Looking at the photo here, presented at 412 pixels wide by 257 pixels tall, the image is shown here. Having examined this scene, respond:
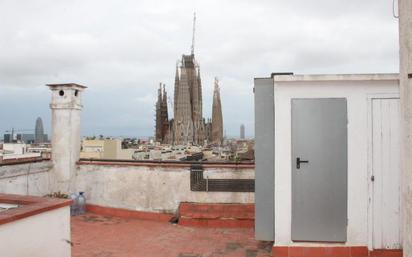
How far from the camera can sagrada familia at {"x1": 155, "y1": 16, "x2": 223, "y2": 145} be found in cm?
13150

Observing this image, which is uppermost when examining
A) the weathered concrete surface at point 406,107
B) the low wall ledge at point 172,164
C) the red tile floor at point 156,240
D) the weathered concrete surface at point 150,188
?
the weathered concrete surface at point 406,107

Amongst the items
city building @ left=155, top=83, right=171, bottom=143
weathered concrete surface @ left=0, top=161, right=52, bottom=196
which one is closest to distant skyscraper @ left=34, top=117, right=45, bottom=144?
→ city building @ left=155, top=83, right=171, bottom=143

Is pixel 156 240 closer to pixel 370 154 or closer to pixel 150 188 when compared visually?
pixel 150 188

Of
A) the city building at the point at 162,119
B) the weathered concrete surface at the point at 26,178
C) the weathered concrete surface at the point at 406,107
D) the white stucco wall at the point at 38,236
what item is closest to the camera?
the weathered concrete surface at the point at 406,107

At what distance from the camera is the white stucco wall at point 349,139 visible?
15.7 feet

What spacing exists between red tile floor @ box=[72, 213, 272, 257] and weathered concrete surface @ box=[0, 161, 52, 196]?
120 centimetres

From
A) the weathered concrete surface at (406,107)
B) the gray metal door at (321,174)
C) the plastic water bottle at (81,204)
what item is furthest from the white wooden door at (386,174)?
the plastic water bottle at (81,204)

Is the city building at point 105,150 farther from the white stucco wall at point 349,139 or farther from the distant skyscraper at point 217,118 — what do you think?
the distant skyscraper at point 217,118

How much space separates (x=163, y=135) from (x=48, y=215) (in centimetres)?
13423

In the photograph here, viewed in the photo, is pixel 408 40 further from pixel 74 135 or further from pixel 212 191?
pixel 74 135

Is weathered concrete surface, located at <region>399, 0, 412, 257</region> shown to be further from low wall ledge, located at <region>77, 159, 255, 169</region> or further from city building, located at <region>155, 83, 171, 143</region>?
city building, located at <region>155, 83, 171, 143</region>

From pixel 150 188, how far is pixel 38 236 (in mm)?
4239

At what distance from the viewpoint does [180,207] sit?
7.02m

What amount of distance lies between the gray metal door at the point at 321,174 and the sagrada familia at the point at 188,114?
4839 inches
